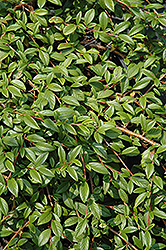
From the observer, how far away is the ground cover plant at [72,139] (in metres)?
1.11

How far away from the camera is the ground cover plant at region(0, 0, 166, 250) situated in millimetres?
1114

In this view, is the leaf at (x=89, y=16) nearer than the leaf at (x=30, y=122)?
No

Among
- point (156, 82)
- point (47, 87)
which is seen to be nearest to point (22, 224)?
point (47, 87)

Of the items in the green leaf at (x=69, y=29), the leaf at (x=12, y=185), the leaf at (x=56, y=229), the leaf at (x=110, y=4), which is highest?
the leaf at (x=110, y=4)

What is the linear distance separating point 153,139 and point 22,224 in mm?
765

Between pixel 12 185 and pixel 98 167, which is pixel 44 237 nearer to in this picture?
pixel 12 185

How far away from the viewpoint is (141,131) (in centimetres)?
139

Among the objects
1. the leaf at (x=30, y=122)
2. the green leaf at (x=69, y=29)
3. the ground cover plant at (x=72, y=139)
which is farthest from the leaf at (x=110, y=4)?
the leaf at (x=30, y=122)

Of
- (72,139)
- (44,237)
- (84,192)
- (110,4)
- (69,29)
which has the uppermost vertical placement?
(110,4)

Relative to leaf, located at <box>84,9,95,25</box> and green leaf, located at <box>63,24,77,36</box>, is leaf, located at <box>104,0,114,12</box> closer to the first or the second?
leaf, located at <box>84,9,95,25</box>

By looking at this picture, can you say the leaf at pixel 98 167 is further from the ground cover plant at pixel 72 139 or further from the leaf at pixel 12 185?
the leaf at pixel 12 185

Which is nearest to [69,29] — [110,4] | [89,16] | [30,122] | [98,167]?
[89,16]

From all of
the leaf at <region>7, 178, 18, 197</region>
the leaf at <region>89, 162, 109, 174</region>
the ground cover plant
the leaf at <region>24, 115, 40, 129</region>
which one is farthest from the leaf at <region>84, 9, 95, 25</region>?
the leaf at <region>7, 178, 18, 197</region>

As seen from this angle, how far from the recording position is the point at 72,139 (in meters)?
1.15
